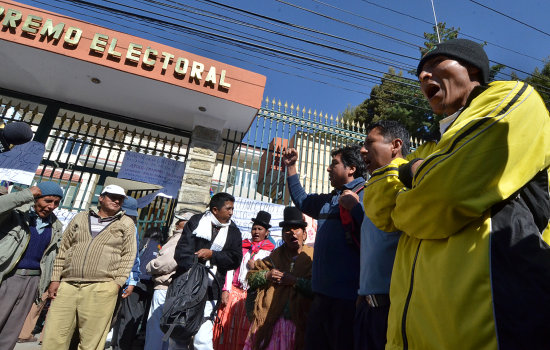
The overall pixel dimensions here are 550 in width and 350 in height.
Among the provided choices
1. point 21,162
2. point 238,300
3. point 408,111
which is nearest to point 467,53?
point 238,300

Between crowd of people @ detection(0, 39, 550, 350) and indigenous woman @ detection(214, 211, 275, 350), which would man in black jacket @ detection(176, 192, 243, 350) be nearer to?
crowd of people @ detection(0, 39, 550, 350)

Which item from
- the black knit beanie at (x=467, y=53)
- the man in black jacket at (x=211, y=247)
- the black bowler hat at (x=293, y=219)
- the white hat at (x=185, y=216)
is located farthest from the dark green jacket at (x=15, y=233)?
the black knit beanie at (x=467, y=53)

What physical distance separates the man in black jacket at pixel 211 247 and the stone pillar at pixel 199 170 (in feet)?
7.01

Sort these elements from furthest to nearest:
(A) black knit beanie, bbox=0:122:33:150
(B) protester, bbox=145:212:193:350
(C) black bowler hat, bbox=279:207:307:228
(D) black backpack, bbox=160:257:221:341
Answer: (B) protester, bbox=145:212:193:350 < (C) black bowler hat, bbox=279:207:307:228 < (D) black backpack, bbox=160:257:221:341 < (A) black knit beanie, bbox=0:122:33:150

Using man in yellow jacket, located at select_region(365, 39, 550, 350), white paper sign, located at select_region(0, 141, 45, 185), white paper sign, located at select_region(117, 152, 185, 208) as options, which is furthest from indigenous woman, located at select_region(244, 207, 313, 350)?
white paper sign, located at select_region(0, 141, 45, 185)

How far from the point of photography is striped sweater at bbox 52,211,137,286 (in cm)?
325

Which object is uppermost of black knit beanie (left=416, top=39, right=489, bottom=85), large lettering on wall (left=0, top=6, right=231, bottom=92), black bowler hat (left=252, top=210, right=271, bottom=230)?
large lettering on wall (left=0, top=6, right=231, bottom=92)

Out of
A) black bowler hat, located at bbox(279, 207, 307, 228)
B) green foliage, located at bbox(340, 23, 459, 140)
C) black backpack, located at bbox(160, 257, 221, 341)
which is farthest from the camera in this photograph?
green foliage, located at bbox(340, 23, 459, 140)

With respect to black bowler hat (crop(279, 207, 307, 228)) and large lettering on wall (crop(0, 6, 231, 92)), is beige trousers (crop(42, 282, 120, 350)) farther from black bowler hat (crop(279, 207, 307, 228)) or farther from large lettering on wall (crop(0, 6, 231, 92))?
large lettering on wall (crop(0, 6, 231, 92))

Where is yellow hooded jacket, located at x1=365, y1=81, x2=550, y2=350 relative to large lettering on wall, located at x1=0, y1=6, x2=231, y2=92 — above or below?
below

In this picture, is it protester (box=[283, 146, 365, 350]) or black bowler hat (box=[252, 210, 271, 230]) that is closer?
protester (box=[283, 146, 365, 350])

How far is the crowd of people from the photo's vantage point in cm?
86

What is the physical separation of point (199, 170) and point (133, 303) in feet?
8.26

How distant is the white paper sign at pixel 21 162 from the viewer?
5703 mm
